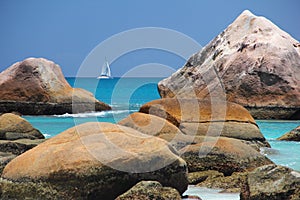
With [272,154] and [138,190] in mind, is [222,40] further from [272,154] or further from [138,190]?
[138,190]

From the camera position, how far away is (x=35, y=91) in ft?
88.1

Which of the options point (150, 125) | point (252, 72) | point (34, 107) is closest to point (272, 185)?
point (150, 125)

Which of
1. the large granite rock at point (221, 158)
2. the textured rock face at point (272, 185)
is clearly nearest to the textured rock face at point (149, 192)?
the textured rock face at point (272, 185)

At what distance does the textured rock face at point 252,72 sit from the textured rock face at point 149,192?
58.7ft

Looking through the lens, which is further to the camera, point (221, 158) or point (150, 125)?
point (150, 125)

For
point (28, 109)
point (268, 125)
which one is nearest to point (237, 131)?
point (268, 125)

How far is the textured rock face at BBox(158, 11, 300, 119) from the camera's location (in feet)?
78.5

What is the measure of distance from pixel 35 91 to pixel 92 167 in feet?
68.8

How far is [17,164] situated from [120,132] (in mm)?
1422

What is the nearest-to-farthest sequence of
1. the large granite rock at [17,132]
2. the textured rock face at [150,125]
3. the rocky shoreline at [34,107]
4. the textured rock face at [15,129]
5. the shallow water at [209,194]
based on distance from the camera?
the shallow water at [209,194], the textured rock face at [150,125], the large granite rock at [17,132], the textured rock face at [15,129], the rocky shoreline at [34,107]

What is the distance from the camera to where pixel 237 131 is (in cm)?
1248

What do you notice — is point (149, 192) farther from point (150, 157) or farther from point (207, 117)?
point (207, 117)

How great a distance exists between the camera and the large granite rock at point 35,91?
2677cm

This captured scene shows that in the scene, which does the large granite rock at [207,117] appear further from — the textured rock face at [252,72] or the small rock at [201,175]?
the textured rock face at [252,72]
